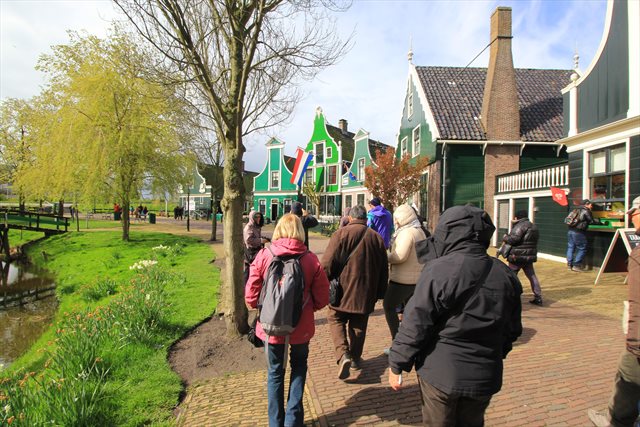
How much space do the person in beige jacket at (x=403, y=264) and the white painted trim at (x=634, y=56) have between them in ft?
27.5

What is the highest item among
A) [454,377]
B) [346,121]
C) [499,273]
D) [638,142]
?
[346,121]

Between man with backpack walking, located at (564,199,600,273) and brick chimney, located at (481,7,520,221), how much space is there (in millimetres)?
6950

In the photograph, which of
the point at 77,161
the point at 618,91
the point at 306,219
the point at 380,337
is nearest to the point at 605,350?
the point at 380,337

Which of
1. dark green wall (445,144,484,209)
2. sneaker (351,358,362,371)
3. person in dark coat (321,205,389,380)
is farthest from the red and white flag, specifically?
sneaker (351,358,362,371)

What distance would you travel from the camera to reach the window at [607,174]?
9734 mm

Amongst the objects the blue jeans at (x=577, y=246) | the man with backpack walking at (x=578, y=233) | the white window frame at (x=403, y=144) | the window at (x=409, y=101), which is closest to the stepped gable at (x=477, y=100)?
the window at (x=409, y=101)

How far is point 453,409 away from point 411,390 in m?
1.79

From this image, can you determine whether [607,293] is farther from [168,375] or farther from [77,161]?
[77,161]

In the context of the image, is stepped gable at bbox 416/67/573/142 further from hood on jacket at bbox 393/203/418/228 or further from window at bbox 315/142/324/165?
window at bbox 315/142/324/165

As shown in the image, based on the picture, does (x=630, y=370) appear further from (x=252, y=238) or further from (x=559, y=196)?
(x=559, y=196)

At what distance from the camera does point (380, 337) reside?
5246 millimetres

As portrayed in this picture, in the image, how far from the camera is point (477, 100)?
1930cm

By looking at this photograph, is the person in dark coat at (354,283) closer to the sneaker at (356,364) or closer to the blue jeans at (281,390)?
the sneaker at (356,364)

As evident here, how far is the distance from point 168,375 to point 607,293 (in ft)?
27.4
